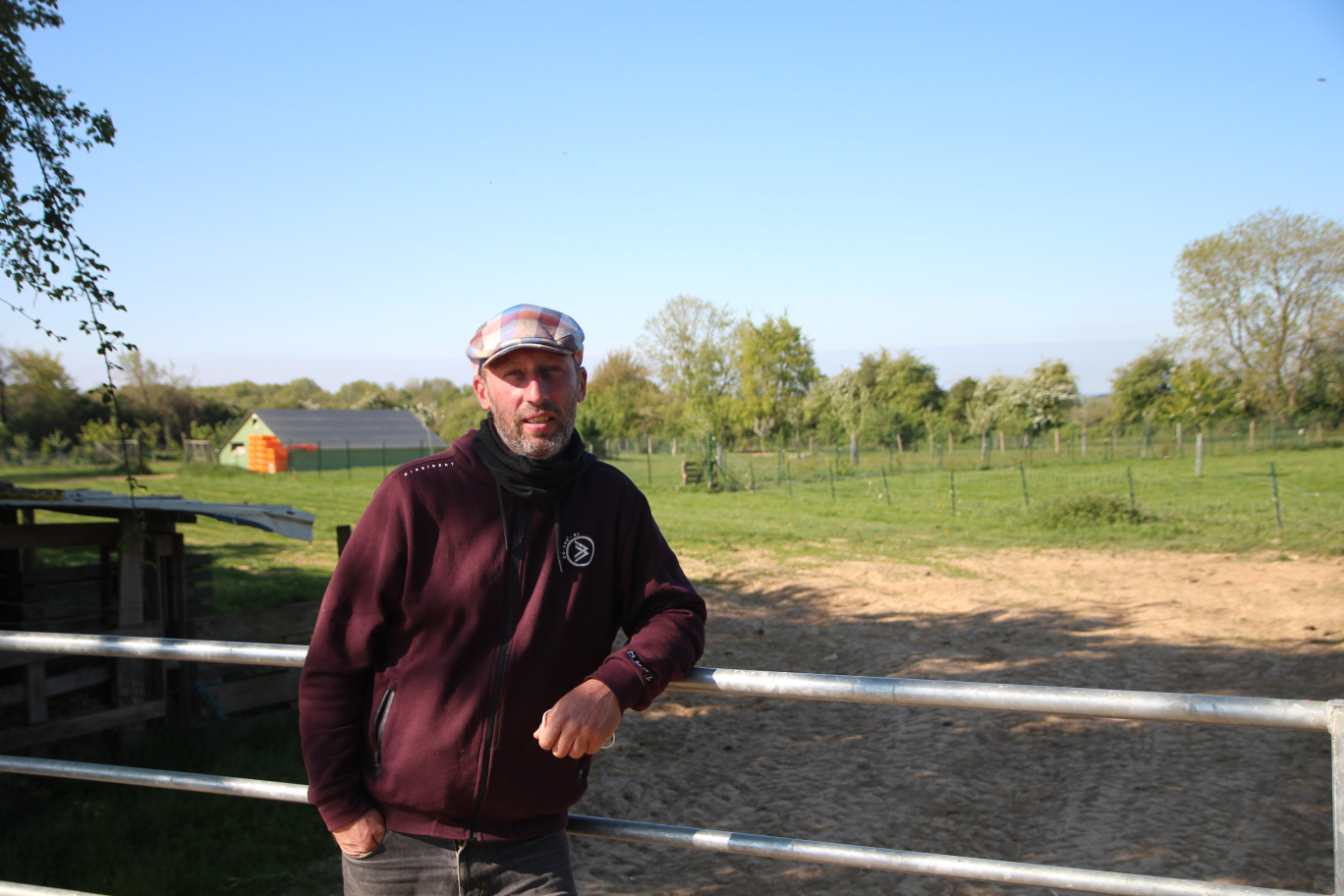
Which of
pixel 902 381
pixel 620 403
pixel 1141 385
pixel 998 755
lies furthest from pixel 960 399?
pixel 998 755

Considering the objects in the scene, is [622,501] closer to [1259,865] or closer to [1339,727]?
[1339,727]

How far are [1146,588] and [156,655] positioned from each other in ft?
41.7

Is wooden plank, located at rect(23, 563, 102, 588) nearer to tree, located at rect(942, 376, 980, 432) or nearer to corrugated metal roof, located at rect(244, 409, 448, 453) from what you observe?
corrugated metal roof, located at rect(244, 409, 448, 453)

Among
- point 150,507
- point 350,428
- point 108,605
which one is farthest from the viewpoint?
point 350,428

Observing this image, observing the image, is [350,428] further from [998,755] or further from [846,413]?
[998,755]

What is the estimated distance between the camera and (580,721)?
70.4 inches

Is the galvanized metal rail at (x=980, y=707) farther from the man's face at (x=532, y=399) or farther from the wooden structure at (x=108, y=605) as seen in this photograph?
the wooden structure at (x=108, y=605)

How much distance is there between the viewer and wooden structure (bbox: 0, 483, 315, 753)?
6184mm

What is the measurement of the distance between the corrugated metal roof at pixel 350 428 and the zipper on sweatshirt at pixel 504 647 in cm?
5338

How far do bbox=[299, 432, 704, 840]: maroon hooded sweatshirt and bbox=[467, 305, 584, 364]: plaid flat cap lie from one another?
11.3 inches

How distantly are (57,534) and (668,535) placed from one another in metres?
13.1

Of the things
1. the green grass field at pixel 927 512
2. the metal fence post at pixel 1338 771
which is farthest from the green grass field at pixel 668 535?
the metal fence post at pixel 1338 771

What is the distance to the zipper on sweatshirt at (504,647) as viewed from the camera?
189cm

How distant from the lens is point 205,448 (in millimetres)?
56969
